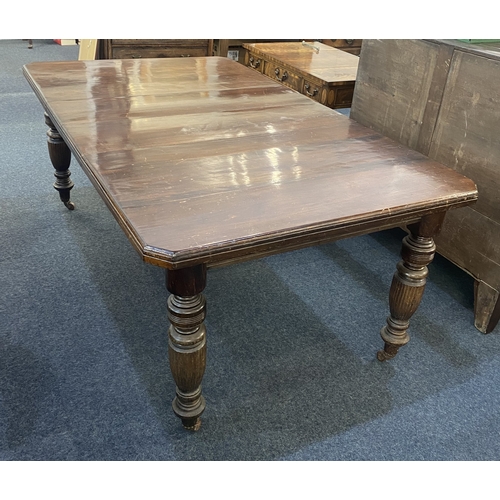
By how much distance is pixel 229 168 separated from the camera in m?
1.28

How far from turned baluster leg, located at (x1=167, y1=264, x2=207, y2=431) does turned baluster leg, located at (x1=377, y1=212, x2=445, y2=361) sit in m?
0.57

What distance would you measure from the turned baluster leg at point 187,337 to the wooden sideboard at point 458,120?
38.4 inches

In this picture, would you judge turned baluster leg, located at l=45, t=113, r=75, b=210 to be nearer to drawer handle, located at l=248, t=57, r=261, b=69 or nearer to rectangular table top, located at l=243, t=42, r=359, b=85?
rectangular table top, located at l=243, t=42, r=359, b=85

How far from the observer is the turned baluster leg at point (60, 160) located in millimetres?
2102

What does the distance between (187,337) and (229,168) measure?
426 millimetres

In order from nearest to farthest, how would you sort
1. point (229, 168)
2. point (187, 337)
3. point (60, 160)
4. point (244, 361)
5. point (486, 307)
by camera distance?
point (187, 337), point (229, 168), point (244, 361), point (486, 307), point (60, 160)

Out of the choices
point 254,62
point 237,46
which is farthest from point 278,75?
point 237,46

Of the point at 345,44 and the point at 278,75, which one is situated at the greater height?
the point at 345,44

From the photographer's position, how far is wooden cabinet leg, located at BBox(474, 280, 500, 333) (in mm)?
1647

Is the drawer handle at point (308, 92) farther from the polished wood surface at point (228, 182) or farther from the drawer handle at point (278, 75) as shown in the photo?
the polished wood surface at point (228, 182)

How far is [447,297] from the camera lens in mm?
1873

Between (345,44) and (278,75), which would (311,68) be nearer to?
(278,75)

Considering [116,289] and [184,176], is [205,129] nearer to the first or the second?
[184,176]

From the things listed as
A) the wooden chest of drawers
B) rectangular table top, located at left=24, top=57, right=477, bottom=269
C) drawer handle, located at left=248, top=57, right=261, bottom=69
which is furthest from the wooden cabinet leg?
drawer handle, located at left=248, top=57, right=261, bottom=69
